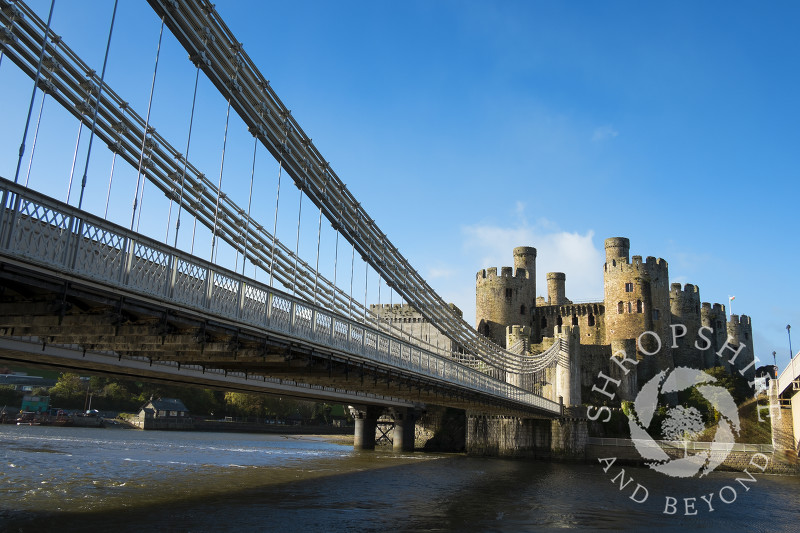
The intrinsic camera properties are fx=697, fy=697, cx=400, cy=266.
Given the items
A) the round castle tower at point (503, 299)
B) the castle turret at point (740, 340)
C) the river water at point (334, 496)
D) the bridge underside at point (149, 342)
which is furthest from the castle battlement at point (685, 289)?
the bridge underside at point (149, 342)

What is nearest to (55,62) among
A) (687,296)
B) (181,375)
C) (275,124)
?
(275,124)

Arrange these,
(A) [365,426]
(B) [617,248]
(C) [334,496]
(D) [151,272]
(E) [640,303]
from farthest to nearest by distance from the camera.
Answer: (B) [617,248]
(E) [640,303]
(A) [365,426]
(C) [334,496]
(D) [151,272]

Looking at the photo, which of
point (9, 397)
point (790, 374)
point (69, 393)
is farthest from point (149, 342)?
point (9, 397)

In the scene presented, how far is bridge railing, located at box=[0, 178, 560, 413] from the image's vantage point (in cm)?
834

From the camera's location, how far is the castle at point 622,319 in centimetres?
5538

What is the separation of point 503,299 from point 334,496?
49044 mm

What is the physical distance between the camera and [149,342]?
42.6 ft

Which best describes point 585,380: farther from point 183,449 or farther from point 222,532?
point 222,532

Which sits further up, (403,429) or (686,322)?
(686,322)

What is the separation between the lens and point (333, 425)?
73.4 m

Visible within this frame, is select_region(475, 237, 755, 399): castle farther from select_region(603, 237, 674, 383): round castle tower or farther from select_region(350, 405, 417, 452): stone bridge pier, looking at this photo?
select_region(350, 405, 417, 452): stone bridge pier

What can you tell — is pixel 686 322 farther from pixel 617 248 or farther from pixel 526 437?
pixel 526 437

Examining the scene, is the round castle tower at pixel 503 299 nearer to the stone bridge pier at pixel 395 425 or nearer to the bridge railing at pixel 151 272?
the stone bridge pier at pixel 395 425

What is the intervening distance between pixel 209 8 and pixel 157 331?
782cm
